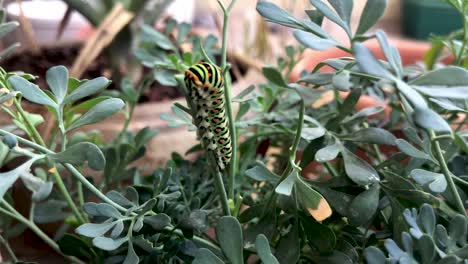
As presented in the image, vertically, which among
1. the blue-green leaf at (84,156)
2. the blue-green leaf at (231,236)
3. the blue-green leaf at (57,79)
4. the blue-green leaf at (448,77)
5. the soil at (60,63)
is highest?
the blue-green leaf at (448,77)

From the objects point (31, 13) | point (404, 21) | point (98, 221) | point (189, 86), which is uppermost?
point (189, 86)

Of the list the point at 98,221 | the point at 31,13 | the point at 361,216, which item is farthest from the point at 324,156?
the point at 31,13

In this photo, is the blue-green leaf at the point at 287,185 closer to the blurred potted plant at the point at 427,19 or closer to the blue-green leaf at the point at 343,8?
the blue-green leaf at the point at 343,8

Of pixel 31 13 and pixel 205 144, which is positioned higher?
pixel 205 144

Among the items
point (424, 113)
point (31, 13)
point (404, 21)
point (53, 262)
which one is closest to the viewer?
point (424, 113)

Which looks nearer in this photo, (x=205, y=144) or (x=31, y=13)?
(x=205, y=144)

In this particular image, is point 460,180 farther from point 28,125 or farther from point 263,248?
point 28,125

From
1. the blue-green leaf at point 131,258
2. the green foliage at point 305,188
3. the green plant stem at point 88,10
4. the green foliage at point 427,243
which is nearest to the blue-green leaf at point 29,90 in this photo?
the green foliage at point 305,188

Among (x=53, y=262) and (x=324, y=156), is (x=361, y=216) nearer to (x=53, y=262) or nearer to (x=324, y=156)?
(x=324, y=156)
